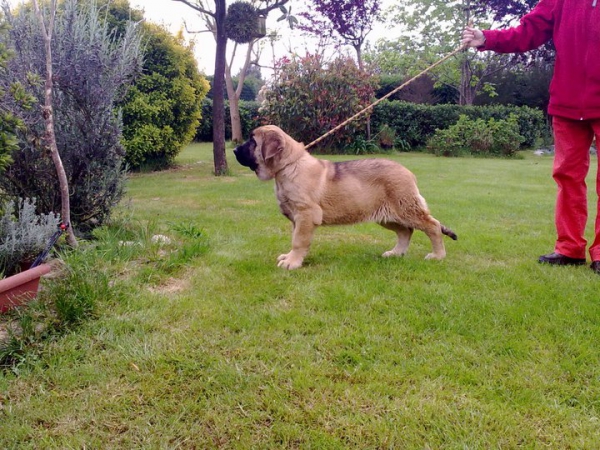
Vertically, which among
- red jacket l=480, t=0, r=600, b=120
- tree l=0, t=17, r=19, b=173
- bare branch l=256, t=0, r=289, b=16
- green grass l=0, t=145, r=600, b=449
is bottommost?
green grass l=0, t=145, r=600, b=449

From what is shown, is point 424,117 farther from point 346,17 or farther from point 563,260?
point 563,260

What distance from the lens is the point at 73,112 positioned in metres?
4.87

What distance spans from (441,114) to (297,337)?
18.1 m

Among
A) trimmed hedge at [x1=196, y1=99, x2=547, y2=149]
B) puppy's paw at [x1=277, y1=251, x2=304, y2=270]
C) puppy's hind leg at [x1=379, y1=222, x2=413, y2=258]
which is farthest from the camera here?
trimmed hedge at [x1=196, y1=99, x2=547, y2=149]

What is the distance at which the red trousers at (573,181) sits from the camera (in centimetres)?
431

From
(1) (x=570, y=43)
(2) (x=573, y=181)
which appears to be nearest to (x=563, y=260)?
(2) (x=573, y=181)

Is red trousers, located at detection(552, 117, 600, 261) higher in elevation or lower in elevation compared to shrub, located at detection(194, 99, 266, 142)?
lower

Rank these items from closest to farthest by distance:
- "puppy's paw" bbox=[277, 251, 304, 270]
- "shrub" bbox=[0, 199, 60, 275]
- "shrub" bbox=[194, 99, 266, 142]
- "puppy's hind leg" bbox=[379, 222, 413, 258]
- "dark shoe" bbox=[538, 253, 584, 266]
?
"shrub" bbox=[0, 199, 60, 275] → "puppy's paw" bbox=[277, 251, 304, 270] → "dark shoe" bbox=[538, 253, 584, 266] → "puppy's hind leg" bbox=[379, 222, 413, 258] → "shrub" bbox=[194, 99, 266, 142]

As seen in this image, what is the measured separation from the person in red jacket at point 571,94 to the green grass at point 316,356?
1.63 feet

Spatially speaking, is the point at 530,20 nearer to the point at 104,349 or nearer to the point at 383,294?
the point at 383,294

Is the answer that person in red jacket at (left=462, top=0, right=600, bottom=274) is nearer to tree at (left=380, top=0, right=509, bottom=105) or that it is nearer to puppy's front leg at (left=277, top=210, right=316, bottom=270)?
puppy's front leg at (left=277, top=210, right=316, bottom=270)

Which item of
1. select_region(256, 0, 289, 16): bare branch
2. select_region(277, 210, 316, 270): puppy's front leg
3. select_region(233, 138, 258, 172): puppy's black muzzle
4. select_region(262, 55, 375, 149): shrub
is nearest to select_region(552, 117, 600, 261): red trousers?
select_region(277, 210, 316, 270): puppy's front leg

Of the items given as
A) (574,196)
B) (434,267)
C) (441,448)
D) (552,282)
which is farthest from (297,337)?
(574,196)

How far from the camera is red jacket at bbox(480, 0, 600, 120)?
4078mm
